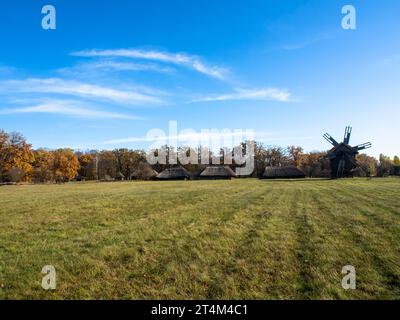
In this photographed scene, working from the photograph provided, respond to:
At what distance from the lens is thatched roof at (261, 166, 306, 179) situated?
255ft

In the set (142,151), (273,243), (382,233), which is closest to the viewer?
(273,243)

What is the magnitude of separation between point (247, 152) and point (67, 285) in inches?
3986

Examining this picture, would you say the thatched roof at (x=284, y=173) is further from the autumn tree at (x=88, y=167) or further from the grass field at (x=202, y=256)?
the autumn tree at (x=88, y=167)

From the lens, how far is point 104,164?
368 feet

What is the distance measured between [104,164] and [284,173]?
66.7 m

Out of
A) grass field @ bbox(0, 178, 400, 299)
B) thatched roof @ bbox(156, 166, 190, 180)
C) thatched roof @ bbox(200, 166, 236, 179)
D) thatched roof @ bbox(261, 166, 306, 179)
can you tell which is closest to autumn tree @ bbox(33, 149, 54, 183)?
thatched roof @ bbox(156, 166, 190, 180)

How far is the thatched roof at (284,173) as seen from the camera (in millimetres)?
77875

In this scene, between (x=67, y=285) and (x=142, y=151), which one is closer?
(x=67, y=285)

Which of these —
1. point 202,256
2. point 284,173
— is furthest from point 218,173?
point 202,256

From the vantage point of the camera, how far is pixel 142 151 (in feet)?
378
